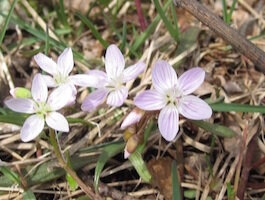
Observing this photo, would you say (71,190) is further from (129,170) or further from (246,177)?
(246,177)

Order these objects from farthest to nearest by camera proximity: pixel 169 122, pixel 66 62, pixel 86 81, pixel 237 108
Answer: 1. pixel 237 108
2. pixel 66 62
3. pixel 86 81
4. pixel 169 122

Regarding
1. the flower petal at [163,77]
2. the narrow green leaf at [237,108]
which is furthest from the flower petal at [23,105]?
the narrow green leaf at [237,108]

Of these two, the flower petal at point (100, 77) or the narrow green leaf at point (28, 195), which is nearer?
the flower petal at point (100, 77)

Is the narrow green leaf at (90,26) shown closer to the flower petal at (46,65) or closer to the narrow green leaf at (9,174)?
the flower petal at (46,65)

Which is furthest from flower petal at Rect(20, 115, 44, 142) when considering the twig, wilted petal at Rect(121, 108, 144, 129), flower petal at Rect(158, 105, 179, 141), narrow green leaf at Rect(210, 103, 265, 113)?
the twig

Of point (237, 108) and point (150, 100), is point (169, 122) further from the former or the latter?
point (237, 108)


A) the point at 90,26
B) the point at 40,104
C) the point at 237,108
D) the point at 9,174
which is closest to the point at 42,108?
the point at 40,104
